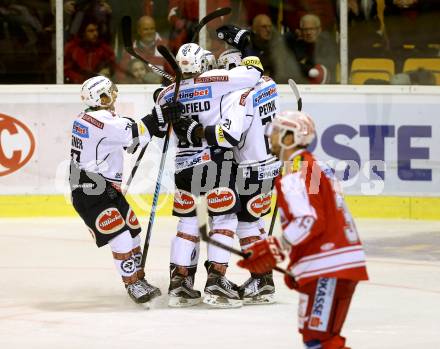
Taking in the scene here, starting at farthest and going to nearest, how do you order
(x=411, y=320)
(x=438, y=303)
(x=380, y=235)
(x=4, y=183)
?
(x=4, y=183), (x=380, y=235), (x=438, y=303), (x=411, y=320)

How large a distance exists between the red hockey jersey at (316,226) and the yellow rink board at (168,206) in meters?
5.11

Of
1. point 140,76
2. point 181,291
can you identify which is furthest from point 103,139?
point 140,76

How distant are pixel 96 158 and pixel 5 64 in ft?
11.9

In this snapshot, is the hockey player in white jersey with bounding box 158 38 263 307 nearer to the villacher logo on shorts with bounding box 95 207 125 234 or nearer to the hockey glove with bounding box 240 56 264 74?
the hockey glove with bounding box 240 56 264 74

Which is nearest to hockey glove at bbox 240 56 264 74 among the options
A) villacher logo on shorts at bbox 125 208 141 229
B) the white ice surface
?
villacher logo on shorts at bbox 125 208 141 229

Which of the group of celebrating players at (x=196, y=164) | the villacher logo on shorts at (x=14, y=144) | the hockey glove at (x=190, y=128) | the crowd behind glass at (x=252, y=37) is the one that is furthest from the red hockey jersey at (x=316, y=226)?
the crowd behind glass at (x=252, y=37)

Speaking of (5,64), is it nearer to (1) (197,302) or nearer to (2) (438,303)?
(1) (197,302)

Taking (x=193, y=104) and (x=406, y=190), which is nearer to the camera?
(x=193, y=104)

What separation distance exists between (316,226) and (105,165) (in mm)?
2446

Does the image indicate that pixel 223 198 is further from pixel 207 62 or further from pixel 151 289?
pixel 207 62

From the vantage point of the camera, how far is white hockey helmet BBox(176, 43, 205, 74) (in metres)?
6.62

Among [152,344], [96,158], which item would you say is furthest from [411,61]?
[152,344]

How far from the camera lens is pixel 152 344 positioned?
226 inches

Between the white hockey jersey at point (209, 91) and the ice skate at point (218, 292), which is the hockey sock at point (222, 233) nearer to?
the ice skate at point (218, 292)
